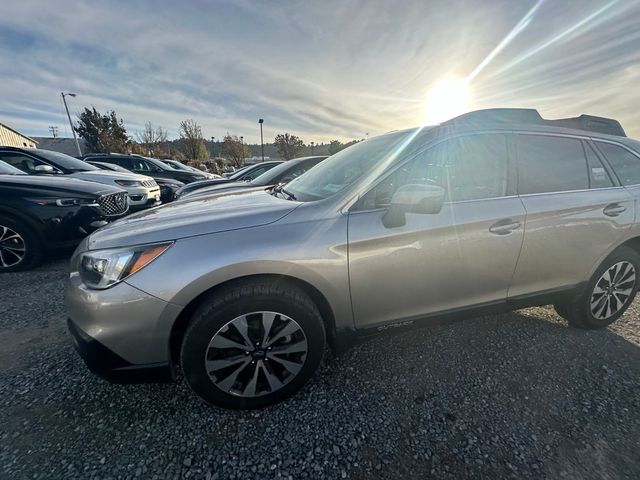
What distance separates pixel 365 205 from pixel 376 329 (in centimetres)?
82

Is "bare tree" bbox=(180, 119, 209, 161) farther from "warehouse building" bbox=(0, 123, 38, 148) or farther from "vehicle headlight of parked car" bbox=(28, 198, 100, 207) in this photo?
"vehicle headlight of parked car" bbox=(28, 198, 100, 207)

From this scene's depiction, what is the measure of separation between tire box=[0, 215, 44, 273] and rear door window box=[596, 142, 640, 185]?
20.0 ft

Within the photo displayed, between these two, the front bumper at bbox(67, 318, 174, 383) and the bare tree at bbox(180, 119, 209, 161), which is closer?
the front bumper at bbox(67, 318, 174, 383)

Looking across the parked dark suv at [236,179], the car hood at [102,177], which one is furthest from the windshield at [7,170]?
the parked dark suv at [236,179]

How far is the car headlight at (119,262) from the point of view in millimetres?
1607

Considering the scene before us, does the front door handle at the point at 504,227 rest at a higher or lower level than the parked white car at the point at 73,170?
lower

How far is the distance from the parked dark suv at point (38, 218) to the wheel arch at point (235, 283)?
326 centimetres

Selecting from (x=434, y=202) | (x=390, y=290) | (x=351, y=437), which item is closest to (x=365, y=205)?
(x=434, y=202)

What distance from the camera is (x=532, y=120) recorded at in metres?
2.43

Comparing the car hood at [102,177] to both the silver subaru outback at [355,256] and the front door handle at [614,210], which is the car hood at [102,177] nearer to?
the silver subaru outback at [355,256]

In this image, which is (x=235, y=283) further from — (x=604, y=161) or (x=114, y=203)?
(x=114, y=203)

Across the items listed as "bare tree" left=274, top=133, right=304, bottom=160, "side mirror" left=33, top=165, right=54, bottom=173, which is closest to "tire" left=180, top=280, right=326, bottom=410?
"side mirror" left=33, top=165, right=54, bottom=173

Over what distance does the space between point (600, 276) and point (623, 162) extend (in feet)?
3.33

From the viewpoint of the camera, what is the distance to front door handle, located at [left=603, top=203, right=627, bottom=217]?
7.94 feet
